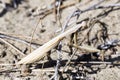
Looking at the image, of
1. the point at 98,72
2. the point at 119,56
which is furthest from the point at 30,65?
the point at 119,56

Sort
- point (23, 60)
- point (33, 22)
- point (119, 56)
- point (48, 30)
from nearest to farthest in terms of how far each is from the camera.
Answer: point (23, 60), point (119, 56), point (48, 30), point (33, 22)

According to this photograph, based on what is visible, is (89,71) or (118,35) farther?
(118,35)

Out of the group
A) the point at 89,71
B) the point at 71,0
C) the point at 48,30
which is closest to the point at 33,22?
the point at 48,30

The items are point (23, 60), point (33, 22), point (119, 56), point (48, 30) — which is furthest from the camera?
point (33, 22)

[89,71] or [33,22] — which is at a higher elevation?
[33,22]

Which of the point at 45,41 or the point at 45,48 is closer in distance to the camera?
the point at 45,48

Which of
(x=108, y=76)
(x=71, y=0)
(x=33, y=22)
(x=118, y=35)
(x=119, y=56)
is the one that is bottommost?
(x=108, y=76)

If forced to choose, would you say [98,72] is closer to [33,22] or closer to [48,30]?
[48,30]
